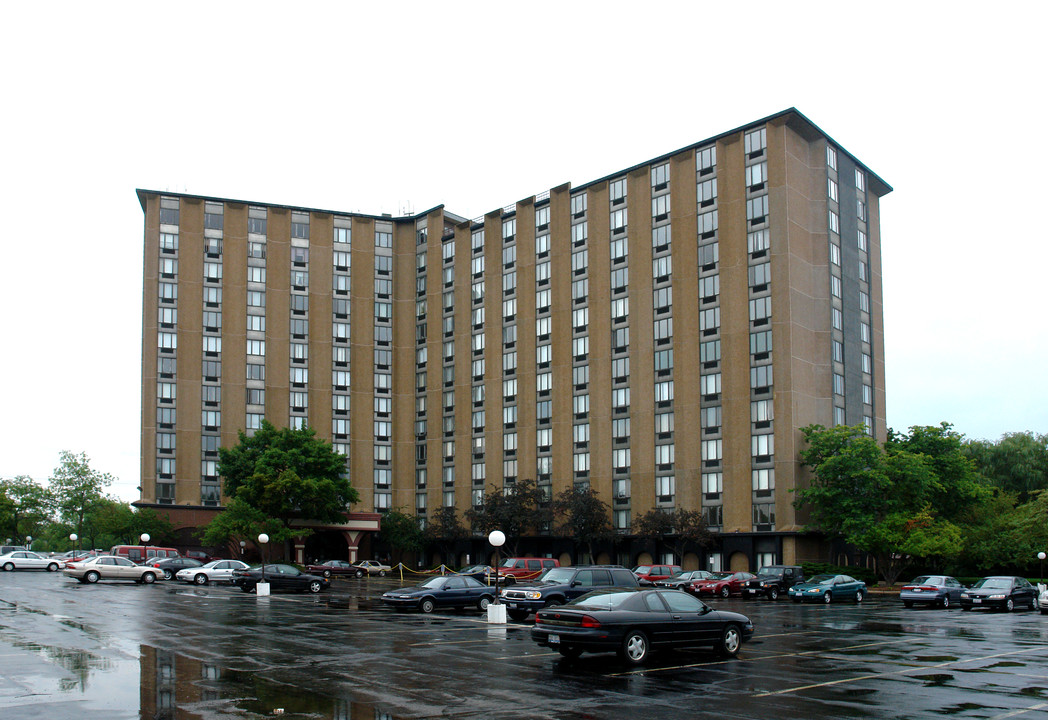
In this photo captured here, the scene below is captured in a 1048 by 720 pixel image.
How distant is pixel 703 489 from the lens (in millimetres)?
69000

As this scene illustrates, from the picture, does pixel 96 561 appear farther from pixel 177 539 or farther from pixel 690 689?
pixel 690 689

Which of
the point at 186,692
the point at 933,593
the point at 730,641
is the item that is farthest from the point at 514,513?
the point at 186,692

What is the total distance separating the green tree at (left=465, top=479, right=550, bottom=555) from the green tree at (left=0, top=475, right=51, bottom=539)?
165 feet

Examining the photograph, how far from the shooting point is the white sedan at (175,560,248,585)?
54.1m

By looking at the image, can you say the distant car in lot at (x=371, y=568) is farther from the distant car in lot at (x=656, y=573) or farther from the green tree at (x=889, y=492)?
the green tree at (x=889, y=492)

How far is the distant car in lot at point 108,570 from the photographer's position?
5191 cm

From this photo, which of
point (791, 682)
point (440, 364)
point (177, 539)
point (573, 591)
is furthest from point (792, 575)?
point (177, 539)

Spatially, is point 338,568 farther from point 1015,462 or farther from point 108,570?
point 1015,462

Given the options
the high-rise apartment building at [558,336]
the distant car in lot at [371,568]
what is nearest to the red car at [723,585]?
the high-rise apartment building at [558,336]

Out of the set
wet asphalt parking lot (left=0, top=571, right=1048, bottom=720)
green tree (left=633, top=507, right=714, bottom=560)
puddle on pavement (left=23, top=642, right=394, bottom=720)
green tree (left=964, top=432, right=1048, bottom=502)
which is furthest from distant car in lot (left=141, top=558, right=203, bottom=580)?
green tree (left=964, top=432, right=1048, bottom=502)

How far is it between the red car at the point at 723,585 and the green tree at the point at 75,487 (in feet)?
275

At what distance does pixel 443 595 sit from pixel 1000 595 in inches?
944

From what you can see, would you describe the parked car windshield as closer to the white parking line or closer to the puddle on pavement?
the white parking line

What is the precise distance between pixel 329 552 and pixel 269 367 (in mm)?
18555
